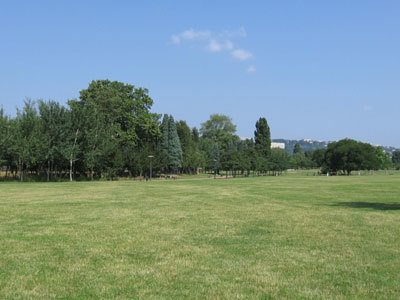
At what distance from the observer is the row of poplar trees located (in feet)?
192

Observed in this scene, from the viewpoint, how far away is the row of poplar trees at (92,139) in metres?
58.7

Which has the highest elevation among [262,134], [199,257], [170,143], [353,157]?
[262,134]

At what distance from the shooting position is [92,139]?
210 ft

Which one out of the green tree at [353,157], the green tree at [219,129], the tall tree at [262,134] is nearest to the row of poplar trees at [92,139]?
the tall tree at [262,134]

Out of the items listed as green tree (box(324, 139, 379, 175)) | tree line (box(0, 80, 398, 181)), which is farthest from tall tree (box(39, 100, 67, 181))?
green tree (box(324, 139, 379, 175))

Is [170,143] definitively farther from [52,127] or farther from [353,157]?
[353,157]

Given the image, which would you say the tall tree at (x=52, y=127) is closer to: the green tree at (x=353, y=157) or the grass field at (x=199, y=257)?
the grass field at (x=199, y=257)

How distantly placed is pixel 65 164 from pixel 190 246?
195ft

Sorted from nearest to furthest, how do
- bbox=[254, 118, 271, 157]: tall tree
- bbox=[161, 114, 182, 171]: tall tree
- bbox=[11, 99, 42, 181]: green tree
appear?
bbox=[11, 99, 42, 181]: green tree, bbox=[161, 114, 182, 171]: tall tree, bbox=[254, 118, 271, 157]: tall tree

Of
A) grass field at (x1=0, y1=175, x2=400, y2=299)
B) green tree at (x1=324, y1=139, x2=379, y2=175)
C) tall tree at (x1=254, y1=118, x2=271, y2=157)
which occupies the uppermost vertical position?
tall tree at (x1=254, y1=118, x2=271, y2=157)

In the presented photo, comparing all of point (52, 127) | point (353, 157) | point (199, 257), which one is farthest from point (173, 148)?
point (199, 257)

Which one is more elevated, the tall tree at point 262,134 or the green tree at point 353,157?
the tall tree at point 262,134

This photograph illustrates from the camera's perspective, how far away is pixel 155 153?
81.2 m

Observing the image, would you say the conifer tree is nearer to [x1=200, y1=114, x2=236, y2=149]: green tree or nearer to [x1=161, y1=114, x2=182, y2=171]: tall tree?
[x1=161, y1=114, x2=182, y2=171]: tall tree
